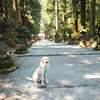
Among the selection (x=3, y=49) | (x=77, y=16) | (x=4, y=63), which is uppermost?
(x=77, y=16)

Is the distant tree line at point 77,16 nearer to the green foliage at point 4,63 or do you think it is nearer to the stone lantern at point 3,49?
the stone lantern at point 3,49

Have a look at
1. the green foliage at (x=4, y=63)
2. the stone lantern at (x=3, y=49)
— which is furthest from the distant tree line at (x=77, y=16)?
the green foliage at (x=4, y=63)

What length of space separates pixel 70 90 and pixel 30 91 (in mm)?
983

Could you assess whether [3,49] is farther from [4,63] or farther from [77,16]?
[77,16]

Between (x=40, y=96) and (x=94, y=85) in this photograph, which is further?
(x=94, y=85)

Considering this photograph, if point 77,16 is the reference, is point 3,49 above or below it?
below

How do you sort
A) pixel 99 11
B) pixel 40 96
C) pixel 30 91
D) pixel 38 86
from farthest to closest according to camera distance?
pixel 99 11 < pixel 38 86 < pixel 30 91 < pixel 40 96

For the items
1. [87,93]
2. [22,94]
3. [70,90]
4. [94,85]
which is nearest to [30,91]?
[22,94]

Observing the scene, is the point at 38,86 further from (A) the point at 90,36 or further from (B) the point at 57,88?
(A) the point at 90,36

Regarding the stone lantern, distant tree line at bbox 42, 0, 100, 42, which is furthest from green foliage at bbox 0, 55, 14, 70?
distant tree line at bbox 42, 0, 100, 42

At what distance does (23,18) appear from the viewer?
20734 millimetres

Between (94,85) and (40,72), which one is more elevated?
(40,72)

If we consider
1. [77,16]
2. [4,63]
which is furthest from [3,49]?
[77,16]

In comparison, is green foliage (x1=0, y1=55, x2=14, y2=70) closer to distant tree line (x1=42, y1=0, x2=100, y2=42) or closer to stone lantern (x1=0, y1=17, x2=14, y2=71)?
stone lantern (x1=0, y1=17, x2=14, y2=71)
